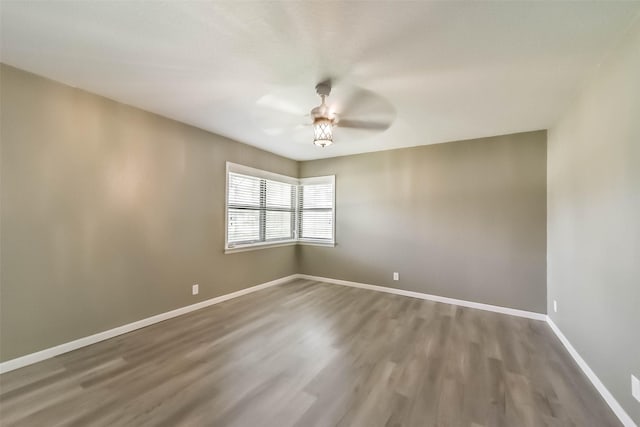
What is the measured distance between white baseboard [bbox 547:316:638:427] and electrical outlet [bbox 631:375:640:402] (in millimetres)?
179

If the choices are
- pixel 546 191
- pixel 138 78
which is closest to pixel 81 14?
pixel 138 78

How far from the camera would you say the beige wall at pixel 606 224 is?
1.56 metres

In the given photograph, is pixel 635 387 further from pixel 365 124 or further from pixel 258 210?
pixel 258 210

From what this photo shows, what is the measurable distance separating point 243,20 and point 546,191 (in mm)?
3959

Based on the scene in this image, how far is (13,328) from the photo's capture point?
2098 millimetres

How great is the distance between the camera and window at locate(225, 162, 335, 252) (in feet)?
13.4

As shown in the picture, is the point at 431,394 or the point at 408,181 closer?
the point at 431,394

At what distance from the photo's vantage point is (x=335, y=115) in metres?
2.74

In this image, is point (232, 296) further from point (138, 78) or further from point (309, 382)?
point (138, 78)

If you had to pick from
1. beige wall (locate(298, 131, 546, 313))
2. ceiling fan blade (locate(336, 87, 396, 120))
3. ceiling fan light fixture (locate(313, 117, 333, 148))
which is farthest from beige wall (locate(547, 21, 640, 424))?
ceiling fan light fixture (locate(313, 117, 333, 148))

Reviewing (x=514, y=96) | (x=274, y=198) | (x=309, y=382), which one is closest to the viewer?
(x=309, y=382)

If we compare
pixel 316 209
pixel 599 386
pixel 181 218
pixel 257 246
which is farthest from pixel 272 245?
pixel 599 386

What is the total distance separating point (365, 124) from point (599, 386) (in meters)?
3.23

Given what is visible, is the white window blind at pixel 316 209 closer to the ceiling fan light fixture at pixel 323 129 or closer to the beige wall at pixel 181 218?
the beige wall at pixel 181 218
